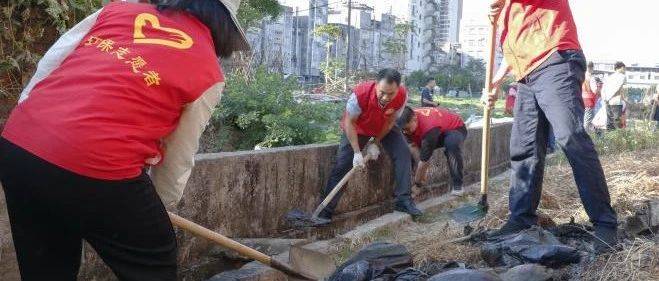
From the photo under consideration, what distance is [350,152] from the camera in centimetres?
540

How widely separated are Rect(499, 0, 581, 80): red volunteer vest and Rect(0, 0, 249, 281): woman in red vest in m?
2.31

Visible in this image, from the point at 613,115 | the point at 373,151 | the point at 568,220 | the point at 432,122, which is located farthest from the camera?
the point at 613,115

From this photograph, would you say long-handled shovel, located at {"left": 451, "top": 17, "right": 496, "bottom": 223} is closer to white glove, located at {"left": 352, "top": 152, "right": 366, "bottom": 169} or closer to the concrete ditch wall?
white glove, located at {"left": 352, "top": 152, "right": 366, "bottom": 169}

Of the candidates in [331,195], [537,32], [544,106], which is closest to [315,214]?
[331,195]

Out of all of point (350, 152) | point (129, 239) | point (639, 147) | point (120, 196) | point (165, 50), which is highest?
point (165, 50)

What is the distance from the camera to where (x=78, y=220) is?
1.74 m

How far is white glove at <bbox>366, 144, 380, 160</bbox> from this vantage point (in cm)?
570

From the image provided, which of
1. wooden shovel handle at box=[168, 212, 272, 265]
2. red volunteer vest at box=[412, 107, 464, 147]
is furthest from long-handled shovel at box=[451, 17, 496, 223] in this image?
wooden shovel handle at box=[168, 212, 272, 265]

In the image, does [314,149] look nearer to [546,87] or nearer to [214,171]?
[214,171]

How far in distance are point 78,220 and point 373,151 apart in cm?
412

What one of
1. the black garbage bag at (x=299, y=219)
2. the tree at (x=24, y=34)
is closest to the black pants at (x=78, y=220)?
the tree at (x=24, y=34)

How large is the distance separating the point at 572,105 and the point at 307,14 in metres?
49.1

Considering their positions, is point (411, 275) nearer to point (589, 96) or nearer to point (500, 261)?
point (500, 261)

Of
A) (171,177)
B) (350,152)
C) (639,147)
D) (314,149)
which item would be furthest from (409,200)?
(639,147)
